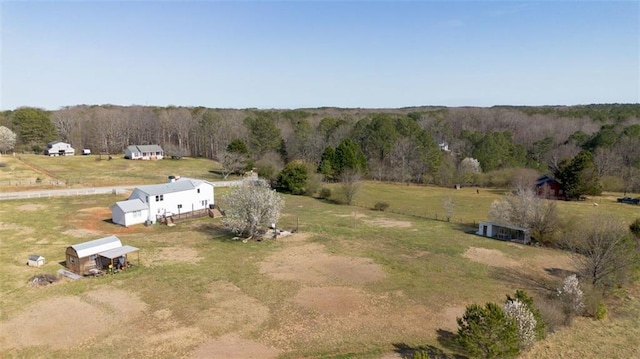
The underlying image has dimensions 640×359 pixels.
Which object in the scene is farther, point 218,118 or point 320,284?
point 218,118

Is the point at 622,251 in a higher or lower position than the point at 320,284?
higher

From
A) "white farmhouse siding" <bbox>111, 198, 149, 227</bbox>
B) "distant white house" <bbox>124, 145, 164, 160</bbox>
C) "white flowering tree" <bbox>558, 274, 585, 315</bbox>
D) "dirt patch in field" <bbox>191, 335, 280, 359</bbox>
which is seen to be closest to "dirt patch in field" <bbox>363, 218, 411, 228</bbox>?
"white flowering tree" <bbox>558, 274, 585, 315</bbox>

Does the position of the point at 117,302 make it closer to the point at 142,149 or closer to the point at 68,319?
the point at 68,319

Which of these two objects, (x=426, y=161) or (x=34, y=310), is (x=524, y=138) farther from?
(x=34, y=310)

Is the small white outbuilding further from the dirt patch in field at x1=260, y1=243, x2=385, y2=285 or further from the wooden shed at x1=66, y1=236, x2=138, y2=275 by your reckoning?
the dirt patch in field at x1=260, y1=243, x2=385, y2=285

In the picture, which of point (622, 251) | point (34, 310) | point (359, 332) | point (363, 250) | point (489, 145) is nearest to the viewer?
point (359, 332)

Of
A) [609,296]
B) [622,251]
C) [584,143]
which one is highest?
[584,143]

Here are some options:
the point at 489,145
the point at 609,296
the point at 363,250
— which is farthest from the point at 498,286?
the point at 489,145
